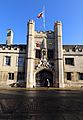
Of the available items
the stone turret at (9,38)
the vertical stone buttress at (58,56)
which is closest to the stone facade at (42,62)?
the vertical stone buttress at (58,56)

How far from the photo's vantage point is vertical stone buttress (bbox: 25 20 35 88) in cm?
4169

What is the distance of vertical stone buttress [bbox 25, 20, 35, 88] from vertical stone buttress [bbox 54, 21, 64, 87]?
5.20 metres

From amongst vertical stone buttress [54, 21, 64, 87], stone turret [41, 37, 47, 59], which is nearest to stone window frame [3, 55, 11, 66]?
stone turret [41, 37, 47, 59]

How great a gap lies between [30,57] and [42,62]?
295cm

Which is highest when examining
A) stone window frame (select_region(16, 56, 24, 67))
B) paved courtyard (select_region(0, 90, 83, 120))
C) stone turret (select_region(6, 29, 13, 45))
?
stone turret (select_region(6, 29, 13, 45))

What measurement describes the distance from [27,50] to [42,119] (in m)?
38.2

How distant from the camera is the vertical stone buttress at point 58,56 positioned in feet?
137

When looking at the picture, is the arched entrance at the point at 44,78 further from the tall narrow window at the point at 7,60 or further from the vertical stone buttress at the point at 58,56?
the tall narrow window at the point at 7,60

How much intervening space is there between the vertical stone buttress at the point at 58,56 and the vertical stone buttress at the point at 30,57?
520 cm

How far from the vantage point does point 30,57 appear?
141 ft

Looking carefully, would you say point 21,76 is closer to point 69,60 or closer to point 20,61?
point 20,61

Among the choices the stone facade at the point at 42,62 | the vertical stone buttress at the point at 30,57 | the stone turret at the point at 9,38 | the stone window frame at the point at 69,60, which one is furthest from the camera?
the stone turret at the point at 9,38

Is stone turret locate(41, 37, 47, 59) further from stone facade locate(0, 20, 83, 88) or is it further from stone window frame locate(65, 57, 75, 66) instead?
stone window frame locate(65, 57, 75, 66)

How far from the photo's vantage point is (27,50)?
43.8 meters
